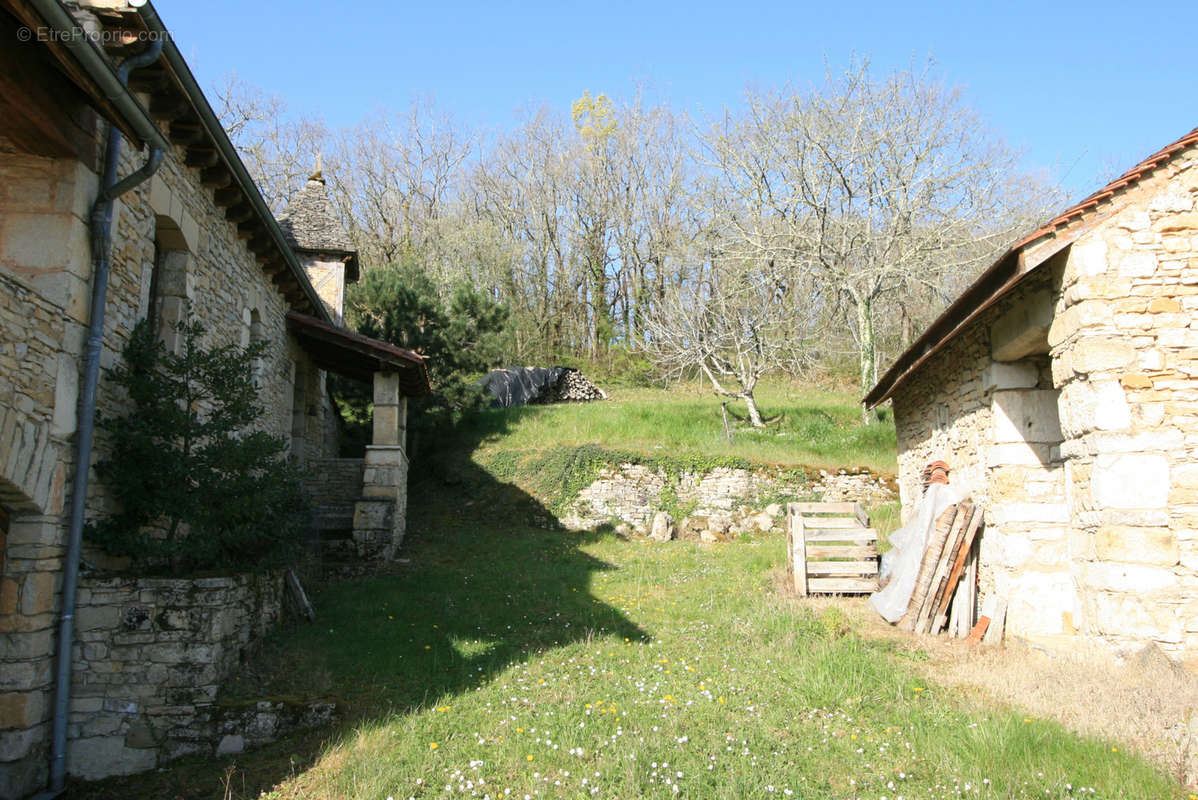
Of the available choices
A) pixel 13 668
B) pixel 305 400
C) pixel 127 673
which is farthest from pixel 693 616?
pixel 305 400

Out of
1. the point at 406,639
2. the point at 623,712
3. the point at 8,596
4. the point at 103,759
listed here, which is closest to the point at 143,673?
the point at 103,759

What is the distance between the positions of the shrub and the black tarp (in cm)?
1655

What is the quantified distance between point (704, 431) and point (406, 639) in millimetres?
12818

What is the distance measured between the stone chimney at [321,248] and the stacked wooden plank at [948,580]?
45.2 feet

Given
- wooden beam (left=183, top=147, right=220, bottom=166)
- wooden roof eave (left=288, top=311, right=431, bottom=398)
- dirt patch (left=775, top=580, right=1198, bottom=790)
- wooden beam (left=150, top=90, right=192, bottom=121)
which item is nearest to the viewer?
dirt patch (left=775, top=580, right=1198, bottom=790)

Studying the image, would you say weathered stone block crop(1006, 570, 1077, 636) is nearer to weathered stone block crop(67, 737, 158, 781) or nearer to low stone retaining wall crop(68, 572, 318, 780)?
low stone retaining wall crop(68, 572, 318, 780)

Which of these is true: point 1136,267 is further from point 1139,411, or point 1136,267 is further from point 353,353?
point 353,353

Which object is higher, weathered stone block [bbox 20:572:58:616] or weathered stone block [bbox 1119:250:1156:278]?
weathered stone block [bbox 1119:250:1156:278]

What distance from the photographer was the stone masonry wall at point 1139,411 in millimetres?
5305

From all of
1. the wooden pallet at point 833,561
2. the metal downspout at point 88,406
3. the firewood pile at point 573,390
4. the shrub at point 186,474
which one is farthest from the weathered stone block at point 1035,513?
the firewood pile at point 573,390

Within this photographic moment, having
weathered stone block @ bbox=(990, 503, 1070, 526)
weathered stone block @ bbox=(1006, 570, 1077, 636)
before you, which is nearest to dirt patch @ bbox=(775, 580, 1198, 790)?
weathered stone block @ bbox=(1006, 570, 1077, 636)

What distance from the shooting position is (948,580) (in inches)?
287

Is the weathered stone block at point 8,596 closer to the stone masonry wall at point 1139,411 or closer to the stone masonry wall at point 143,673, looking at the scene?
the stone masonry wall at point 143,673

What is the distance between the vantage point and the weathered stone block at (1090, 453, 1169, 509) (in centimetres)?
538
